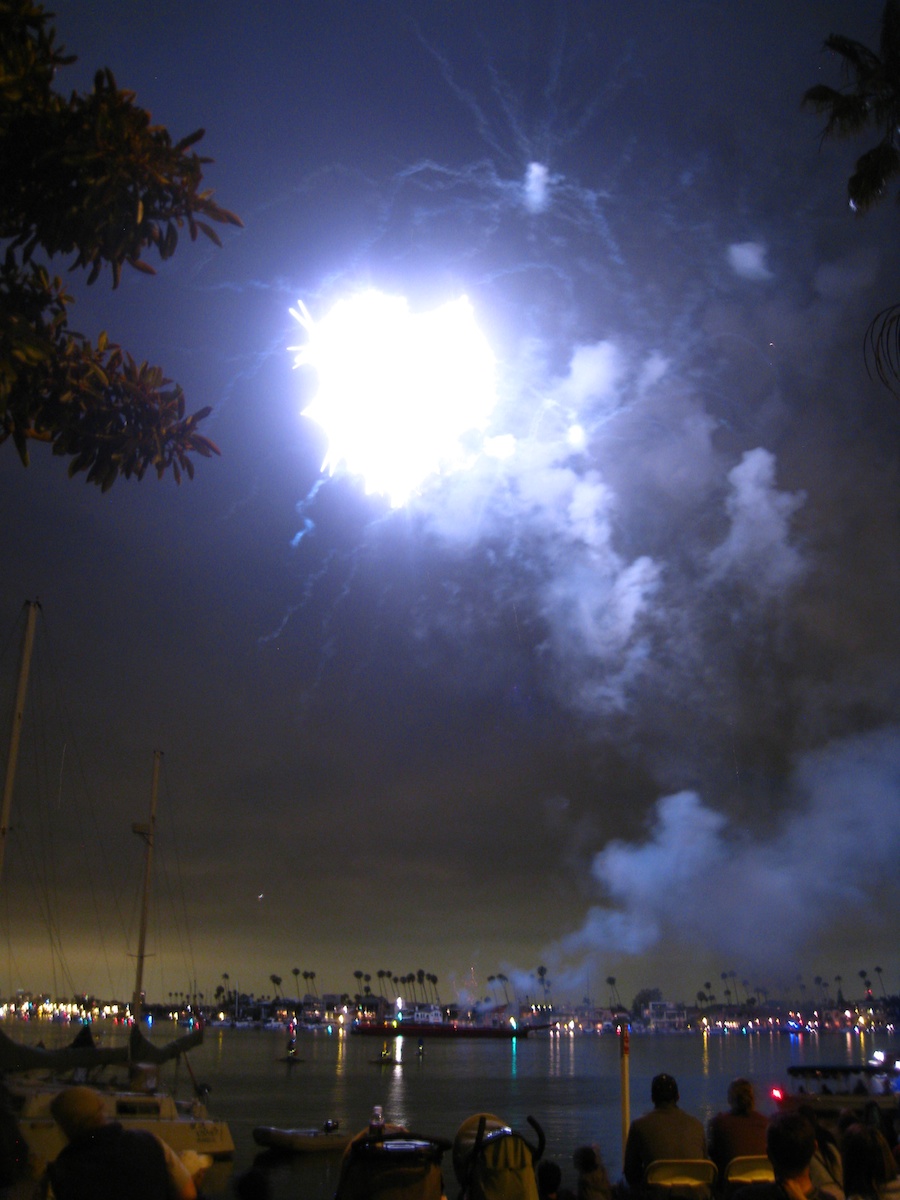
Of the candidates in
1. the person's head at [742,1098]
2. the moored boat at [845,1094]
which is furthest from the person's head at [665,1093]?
the moored boat at [845,1094]

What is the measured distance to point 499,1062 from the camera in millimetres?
175250

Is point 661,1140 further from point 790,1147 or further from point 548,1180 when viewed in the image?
point 790,1147

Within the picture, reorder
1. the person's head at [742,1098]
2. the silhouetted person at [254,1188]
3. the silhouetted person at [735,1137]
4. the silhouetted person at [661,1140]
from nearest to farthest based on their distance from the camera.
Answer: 1. the silhouetted person at [661,1140]
2. the silhouetted person at [254,1188]
3. the silhouetted person at [735,1137]
4. the person's head at [742,1098]

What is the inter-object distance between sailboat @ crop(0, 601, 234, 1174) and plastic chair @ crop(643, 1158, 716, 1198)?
64.8 feet

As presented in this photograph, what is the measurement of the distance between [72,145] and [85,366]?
7.01 feet

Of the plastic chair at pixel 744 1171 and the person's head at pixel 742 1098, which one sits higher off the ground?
the person's head at pixel 742 1098

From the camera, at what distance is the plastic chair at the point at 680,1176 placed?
23.6 feet

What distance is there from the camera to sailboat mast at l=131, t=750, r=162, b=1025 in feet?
151

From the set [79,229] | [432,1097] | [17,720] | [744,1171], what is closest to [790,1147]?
[744,1171]

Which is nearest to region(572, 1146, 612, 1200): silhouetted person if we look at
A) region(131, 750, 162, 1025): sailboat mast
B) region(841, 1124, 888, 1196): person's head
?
region(841, 1124, 888, 1196): person's head

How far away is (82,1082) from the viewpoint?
31859mm

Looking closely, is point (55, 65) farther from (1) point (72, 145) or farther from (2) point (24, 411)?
(2) point (24, 411)

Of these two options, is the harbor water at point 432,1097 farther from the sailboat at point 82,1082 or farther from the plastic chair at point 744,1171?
the plastic chair at point 744,1171

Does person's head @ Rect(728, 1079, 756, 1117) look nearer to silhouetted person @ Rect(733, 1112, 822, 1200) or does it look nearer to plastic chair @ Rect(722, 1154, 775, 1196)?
plastic chair @ Rect(722, 1154, 775, 1196)
